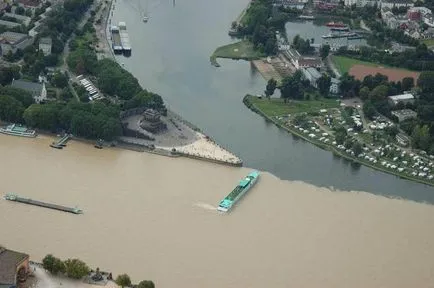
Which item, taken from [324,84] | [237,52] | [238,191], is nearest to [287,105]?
[324,84]

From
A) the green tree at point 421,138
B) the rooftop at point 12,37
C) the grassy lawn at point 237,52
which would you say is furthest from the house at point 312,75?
the rooftop at point 12,37

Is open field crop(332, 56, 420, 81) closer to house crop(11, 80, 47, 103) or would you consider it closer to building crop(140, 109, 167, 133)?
building crop(140, 109, 167, 133)

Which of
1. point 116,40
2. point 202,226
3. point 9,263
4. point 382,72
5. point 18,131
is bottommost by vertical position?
point 202,226

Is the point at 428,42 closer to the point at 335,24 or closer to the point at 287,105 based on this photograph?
the point at 335,24

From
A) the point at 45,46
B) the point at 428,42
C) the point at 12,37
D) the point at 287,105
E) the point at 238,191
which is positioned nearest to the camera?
the point at 238,191

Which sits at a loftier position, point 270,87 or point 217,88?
point 270,87

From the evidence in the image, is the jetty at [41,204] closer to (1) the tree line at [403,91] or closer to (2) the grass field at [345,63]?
(1) the tree line at [403,91]

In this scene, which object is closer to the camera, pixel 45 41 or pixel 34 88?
pixel 34 88
